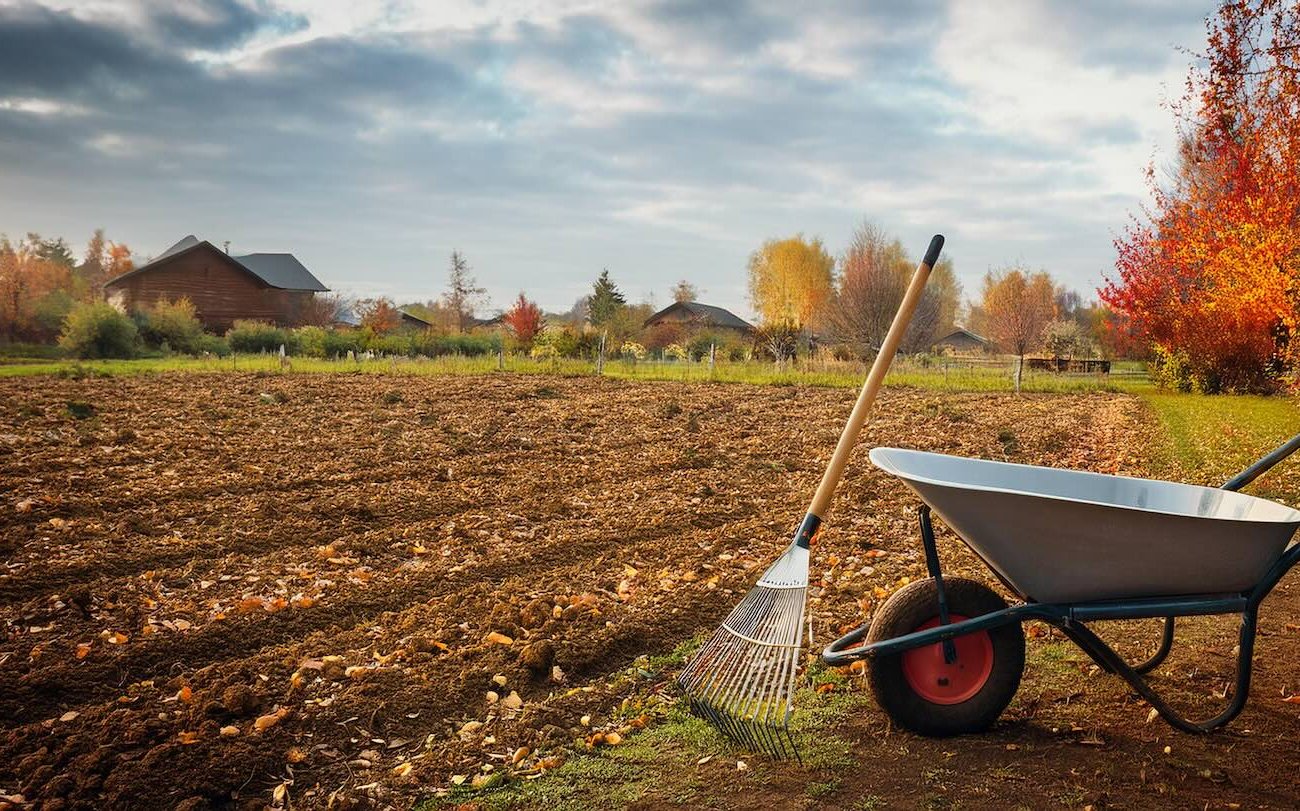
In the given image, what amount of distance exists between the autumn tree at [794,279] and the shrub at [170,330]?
3010 cm

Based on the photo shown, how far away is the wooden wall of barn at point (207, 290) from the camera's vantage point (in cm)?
3809

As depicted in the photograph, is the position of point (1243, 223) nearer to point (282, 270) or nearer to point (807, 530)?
point (807, 530)

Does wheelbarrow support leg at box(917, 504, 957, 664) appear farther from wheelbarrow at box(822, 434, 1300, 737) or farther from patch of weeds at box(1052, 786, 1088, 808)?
patch of weeds at box(1052, 786, 1088, 808)

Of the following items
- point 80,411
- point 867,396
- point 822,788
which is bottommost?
point 822,788

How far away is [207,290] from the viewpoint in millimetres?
38688

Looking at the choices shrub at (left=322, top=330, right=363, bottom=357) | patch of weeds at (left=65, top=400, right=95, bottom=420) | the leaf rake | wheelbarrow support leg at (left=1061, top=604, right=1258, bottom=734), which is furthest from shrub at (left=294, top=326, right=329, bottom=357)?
wheelbarrow support leg at (left=1061, top=604, right=1258, bottom=734)

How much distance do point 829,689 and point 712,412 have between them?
10.5m

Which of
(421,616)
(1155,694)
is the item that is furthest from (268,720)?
(1155,694)

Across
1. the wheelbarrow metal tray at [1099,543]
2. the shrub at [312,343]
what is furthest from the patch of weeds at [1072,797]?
the shrub at [312,343]

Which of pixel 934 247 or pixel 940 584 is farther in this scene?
pixel 934 247

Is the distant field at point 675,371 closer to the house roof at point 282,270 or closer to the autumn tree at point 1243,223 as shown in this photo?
the autumn tree at point 1243,223

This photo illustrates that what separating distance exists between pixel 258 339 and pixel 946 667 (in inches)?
1320

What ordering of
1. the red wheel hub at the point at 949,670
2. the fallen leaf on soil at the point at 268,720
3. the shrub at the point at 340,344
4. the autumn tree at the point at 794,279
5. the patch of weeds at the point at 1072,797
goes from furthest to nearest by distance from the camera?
the autumn tree at the point at 794,279 < the shrub at the point at 340,344 < the fallen leaf on soil at the point at 268,720 < the red wheel hub at the point at 949,670 < the patch of weeds at the point at 1072,797

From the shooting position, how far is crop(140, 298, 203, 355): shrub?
102ft
